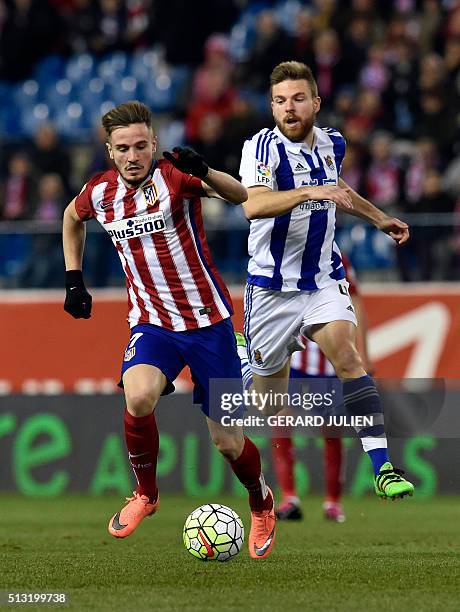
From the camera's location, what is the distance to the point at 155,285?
711 cm

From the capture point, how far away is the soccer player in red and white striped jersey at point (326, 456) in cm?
955

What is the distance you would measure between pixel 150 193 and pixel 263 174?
2.52 feet

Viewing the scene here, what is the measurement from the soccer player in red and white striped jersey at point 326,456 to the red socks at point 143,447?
250cm

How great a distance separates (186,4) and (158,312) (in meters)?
10.5

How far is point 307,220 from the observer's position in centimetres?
782

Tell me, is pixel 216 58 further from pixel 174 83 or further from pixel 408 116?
pixel 408 116

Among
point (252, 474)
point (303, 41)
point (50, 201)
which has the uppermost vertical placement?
point (303, 41)

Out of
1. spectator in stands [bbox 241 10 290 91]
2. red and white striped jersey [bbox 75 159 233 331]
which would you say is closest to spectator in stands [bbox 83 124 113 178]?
spectator in stands [bbox 241 10 290 91]

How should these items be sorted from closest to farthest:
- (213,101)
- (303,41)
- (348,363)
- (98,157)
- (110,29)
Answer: (348,363), (98,157), (303,41), (213,101), (110,29)

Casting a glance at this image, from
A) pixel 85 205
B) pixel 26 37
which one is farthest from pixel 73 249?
pixel 26 37

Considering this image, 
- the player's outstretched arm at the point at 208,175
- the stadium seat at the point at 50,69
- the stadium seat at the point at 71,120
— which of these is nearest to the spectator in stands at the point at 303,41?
the stadium seat at the point at 71,120

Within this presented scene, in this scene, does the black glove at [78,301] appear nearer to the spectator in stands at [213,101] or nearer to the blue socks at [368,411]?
the blue socks at [368,411]

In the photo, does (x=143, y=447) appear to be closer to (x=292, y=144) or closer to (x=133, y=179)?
(x=133, y=179)

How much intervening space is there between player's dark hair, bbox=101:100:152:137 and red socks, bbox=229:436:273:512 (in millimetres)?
1857
